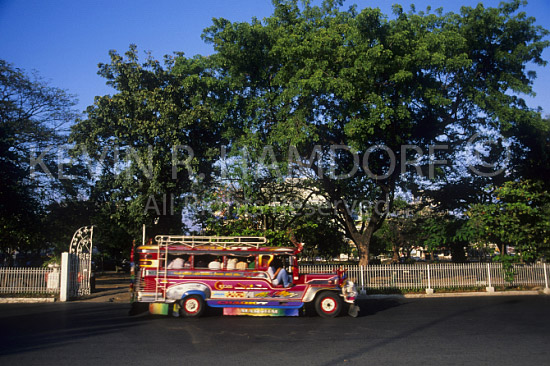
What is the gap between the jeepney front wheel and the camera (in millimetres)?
13211

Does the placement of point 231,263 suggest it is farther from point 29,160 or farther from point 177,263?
point 29,160

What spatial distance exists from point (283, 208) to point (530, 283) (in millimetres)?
12924

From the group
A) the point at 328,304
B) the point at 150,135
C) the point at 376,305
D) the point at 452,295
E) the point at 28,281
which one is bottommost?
the point at 452,295

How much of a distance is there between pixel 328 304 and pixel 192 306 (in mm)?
4034

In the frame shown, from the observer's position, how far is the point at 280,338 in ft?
32.4

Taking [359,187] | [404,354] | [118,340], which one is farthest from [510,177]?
[118,340]

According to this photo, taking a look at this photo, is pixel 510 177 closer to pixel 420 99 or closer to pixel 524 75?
pixel 524 75

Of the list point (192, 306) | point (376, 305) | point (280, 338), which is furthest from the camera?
point (376, 305)

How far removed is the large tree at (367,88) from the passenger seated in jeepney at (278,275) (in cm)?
607

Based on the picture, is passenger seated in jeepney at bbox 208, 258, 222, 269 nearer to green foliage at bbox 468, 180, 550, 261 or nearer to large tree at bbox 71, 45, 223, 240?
large tree at bbox 71, 45, 223, 240

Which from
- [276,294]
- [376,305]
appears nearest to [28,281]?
[276,294]

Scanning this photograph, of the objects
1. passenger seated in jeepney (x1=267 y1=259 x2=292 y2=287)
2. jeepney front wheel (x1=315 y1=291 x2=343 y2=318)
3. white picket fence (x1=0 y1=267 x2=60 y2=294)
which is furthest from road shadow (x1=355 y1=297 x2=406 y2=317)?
white picket fence (x1=0 y1=267 x2=60 y2=294)

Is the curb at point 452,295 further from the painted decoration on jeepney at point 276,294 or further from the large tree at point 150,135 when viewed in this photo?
the large tree at point 150,135

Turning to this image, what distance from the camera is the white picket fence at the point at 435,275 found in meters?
20.8
